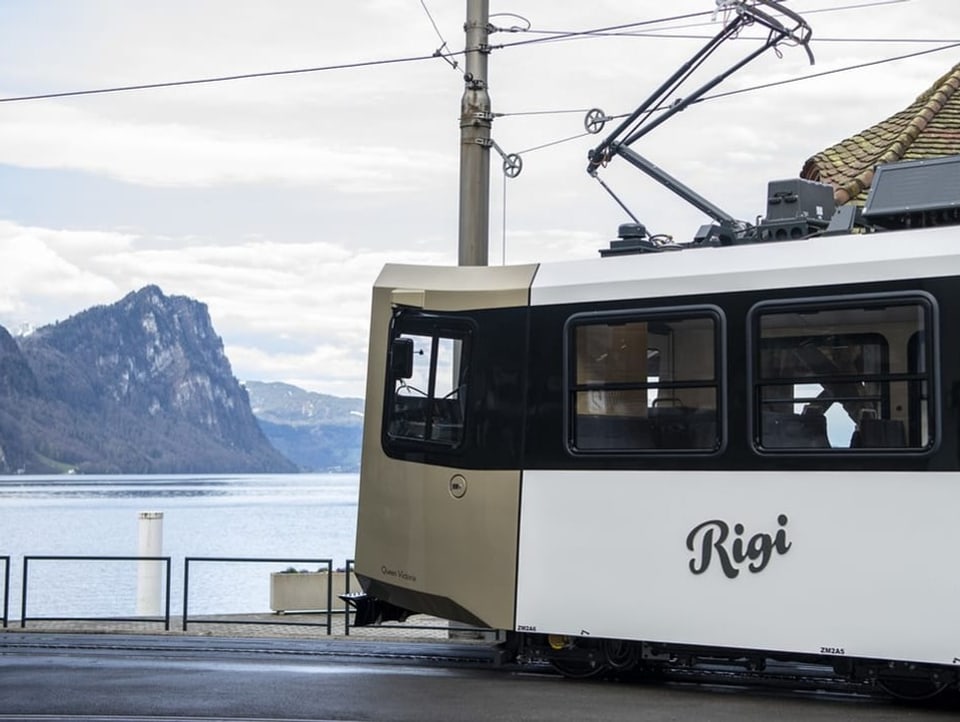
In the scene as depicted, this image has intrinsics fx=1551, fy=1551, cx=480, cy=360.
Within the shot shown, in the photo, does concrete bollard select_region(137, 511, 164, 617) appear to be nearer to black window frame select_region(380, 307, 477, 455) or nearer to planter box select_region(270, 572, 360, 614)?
planter box select_region(270, 572, 360, 614)

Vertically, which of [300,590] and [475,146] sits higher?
[475,146]

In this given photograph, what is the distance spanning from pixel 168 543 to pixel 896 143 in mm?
69004

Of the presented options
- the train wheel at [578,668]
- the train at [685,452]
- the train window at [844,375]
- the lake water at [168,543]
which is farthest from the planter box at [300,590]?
the train window at [844,375]

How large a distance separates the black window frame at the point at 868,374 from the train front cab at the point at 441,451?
2.01 meters

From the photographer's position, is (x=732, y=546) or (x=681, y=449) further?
(x=681, y=449)

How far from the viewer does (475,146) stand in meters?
16.7

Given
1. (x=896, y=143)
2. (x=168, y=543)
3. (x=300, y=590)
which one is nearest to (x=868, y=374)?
(x=300, y=590)

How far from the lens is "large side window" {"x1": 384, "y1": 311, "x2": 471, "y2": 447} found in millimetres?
12664

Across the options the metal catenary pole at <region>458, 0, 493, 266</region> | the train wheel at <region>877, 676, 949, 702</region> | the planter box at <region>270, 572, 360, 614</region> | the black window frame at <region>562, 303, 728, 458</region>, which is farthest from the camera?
the planter box at <region>270, 572, 360, 614</region>

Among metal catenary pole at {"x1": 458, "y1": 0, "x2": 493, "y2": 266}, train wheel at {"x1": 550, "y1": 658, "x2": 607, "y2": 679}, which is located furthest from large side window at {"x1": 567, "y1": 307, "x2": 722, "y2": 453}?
metal catenary pole at {"x1": 458, "y1": 0, "x2": 493, "y2": 266}

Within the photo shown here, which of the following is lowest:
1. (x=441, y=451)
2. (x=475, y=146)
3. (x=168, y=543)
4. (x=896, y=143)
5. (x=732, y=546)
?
(x=168, y=543)

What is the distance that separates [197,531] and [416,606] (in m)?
88.0

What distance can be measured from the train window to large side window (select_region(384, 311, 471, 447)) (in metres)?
2.64

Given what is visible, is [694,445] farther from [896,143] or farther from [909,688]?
[896,143]
